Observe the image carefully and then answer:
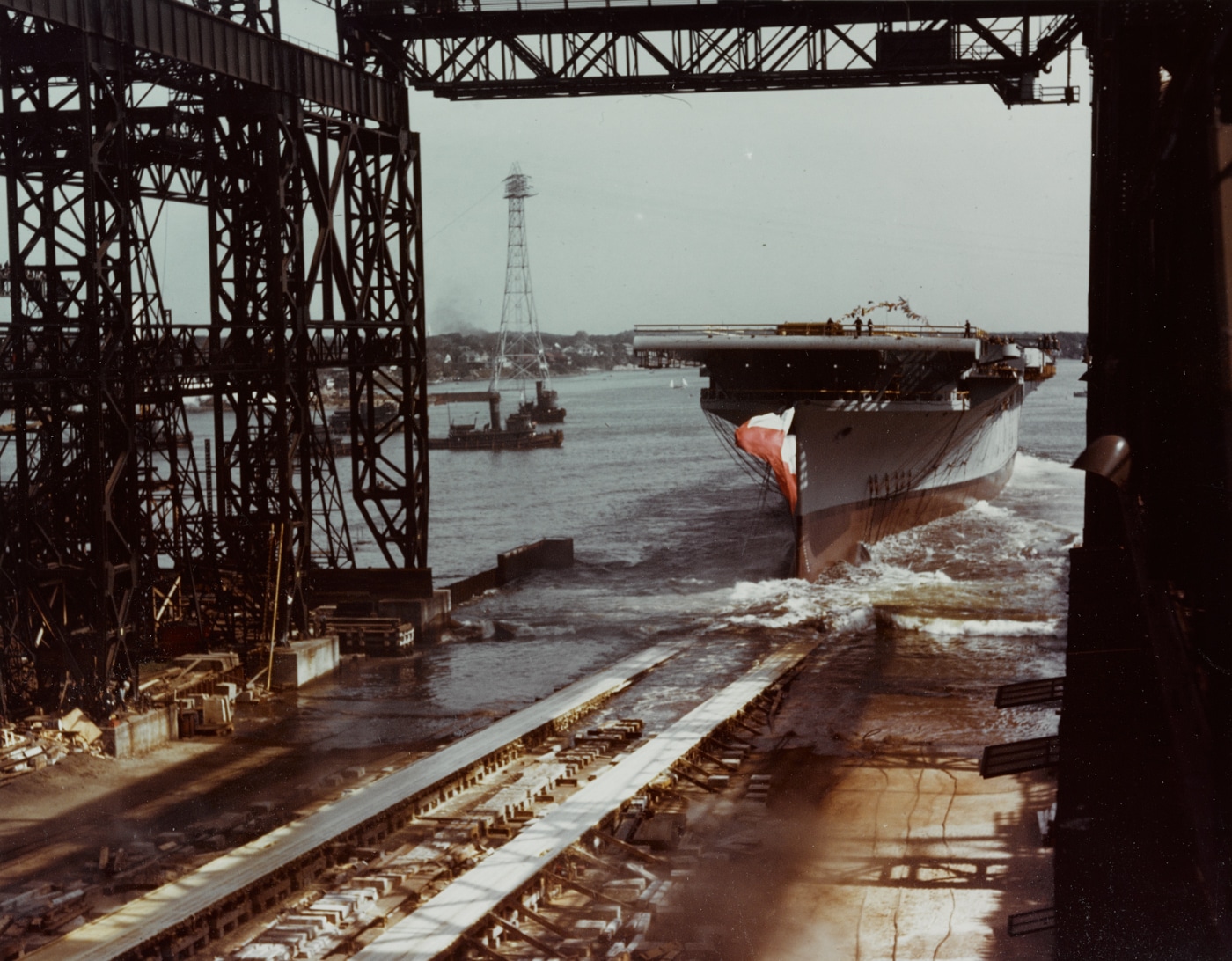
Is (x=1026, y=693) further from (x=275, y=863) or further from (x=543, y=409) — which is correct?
(x=543, y=409)

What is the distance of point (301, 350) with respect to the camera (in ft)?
82.3

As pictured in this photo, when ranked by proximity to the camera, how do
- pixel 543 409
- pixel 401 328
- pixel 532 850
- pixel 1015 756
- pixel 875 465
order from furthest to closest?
pixel 543 409
pixel 875 465
pixel 401 328
pixel 532 850
pixel 1015 756

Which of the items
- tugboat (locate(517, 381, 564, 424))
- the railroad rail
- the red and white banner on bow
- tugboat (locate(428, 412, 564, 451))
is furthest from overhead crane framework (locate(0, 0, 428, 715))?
tugboat (locate(517, 381, 564, 424))

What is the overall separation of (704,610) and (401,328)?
1070 centimetres

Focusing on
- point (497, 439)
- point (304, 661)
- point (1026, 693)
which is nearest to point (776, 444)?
point (304, 661)

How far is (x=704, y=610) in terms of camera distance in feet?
110

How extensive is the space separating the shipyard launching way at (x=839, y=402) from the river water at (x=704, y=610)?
4.92 feet

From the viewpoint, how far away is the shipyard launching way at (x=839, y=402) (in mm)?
36188

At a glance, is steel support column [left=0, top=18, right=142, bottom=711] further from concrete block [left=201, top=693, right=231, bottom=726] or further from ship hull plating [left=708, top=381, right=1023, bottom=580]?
ship hull plating [left=708, top=381, right=1023, bottom=580]

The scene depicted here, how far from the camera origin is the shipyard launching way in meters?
36.2

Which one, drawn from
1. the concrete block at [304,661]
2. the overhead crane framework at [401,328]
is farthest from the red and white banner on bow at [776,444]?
the concrete block at [304,661]

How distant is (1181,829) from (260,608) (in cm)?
1929

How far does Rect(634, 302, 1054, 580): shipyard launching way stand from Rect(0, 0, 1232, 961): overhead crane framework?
10.0m

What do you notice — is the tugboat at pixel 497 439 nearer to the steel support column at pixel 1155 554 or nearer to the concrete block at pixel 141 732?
the concrete block at pixel 141 732
